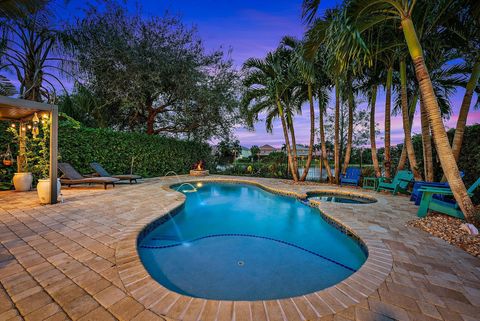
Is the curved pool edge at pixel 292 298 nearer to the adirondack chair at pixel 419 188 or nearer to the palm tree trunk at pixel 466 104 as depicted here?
the adirondack chair at pixel 419 188

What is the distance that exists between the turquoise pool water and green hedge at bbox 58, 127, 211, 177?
5866mm

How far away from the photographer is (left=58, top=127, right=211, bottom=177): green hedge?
832cm

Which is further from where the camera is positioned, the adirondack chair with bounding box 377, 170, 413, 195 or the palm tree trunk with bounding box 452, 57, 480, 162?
the adirondack chair with bounding box 377, 170, 413, 195

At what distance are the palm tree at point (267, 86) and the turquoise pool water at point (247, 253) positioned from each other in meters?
5.97

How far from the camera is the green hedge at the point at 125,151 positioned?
8320 millimetres

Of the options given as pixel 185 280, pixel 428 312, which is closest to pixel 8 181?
pixel 185 280

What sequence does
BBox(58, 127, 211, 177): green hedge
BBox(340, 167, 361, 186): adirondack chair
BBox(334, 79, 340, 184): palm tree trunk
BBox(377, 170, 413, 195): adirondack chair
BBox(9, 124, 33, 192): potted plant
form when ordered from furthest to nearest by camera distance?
BBox(334, 79, 340, 184): palm tree trunk, BBox(340, 167, 361, 186): adirondack chair, BBox(58, 127, 211, 177): green hedge, BBox(377, 170, 413, 195): adirondack chair, BBox(9, 124, 33, 192): potted plant

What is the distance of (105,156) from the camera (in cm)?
→ 947

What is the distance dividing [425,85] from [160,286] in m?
5.50

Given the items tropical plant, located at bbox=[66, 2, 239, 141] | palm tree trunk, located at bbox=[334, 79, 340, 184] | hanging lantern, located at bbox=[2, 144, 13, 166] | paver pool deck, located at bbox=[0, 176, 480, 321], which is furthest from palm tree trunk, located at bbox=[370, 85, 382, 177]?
hanging lantern, located at bbox=[2, 144, 13, 166]

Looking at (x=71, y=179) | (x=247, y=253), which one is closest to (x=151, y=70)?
(x=71, y=179)

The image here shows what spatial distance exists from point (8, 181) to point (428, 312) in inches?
420

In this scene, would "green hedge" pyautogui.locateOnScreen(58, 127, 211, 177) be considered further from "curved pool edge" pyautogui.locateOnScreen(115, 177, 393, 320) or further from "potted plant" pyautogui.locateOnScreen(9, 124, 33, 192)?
"curved pool edge" pyautogui.locateOnScreen(115, 177, 393, 320)

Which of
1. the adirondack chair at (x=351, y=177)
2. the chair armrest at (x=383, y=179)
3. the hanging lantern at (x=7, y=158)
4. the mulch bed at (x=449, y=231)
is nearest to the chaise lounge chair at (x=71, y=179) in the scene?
the hanging lantern at (x=7, y=158)
